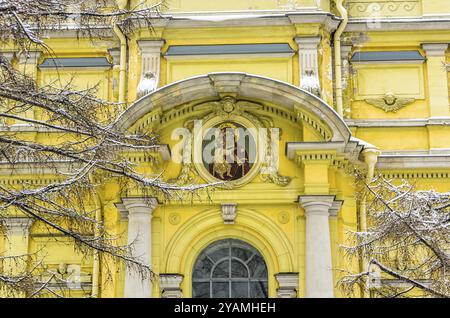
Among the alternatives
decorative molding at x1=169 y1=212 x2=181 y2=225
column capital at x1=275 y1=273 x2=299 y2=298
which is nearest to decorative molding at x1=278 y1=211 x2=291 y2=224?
column capital at x1=275 y1=273 x2=299 y2=298

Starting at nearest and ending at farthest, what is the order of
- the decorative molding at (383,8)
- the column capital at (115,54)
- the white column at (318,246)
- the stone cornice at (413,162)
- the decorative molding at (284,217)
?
the white column at (318,246) < the decorative molding at (284,217) < the stone cornice at (413,162) < the column capital at (115,54) < the decorative molding at (383,8)

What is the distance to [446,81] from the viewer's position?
62.1ft

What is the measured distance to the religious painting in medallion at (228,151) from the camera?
58.8 feet

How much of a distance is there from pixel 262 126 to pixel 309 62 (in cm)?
154

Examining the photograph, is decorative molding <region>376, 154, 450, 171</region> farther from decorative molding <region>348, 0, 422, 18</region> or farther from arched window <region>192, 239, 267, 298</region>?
decorative molding <region>348, 0, 422, 18</region>

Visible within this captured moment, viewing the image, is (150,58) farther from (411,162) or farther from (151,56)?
(411,162)

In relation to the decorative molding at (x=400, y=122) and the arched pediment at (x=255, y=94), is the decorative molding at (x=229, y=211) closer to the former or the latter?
the arched pediment at (x=255, y=94)

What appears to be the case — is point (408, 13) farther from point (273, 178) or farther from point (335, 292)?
point (335, 292)

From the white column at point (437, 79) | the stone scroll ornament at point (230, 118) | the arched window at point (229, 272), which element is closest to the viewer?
the arched window at point (229, 272)

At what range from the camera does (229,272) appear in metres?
17.6

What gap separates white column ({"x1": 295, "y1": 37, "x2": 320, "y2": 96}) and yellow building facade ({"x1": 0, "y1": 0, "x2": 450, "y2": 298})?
0.08ft

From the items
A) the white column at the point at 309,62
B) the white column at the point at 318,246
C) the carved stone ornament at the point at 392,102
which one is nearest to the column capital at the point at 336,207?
the white column at the point at 318,246

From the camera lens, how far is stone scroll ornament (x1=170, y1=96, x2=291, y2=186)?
1789cm

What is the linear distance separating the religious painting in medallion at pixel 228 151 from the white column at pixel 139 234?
1.44 meters
